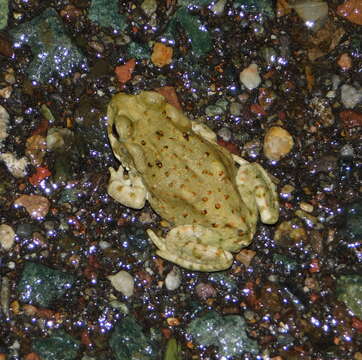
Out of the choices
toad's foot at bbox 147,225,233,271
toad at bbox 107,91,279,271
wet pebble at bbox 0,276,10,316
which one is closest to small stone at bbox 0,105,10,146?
toad at bbox 107,91,279,271

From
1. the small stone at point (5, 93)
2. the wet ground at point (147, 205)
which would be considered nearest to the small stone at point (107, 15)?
the wet ground at point (147, 205)

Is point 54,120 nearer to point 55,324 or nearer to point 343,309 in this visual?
point 55,324

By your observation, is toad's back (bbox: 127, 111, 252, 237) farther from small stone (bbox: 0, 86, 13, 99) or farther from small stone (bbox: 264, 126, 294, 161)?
small stone (bbox: 0, 86, 13, 99)

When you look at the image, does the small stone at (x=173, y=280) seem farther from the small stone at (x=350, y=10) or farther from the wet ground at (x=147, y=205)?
the small stone at (x=350, y=10)

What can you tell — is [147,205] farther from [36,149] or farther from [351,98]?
[351,98]

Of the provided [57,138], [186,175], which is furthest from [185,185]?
[57,138]

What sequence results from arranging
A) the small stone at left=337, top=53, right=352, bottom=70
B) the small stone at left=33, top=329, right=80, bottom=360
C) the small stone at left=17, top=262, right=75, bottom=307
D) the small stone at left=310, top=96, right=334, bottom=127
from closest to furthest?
1. the small stone at left=33, top=329, right=80, bottom=360
2. the small stone at left=17, top=262, right=75, bottom=307
3. the small stone at left=310, top=96, right=334, bottom=127
4. the small stone at left=337, top=53, right=352, bottom=70
